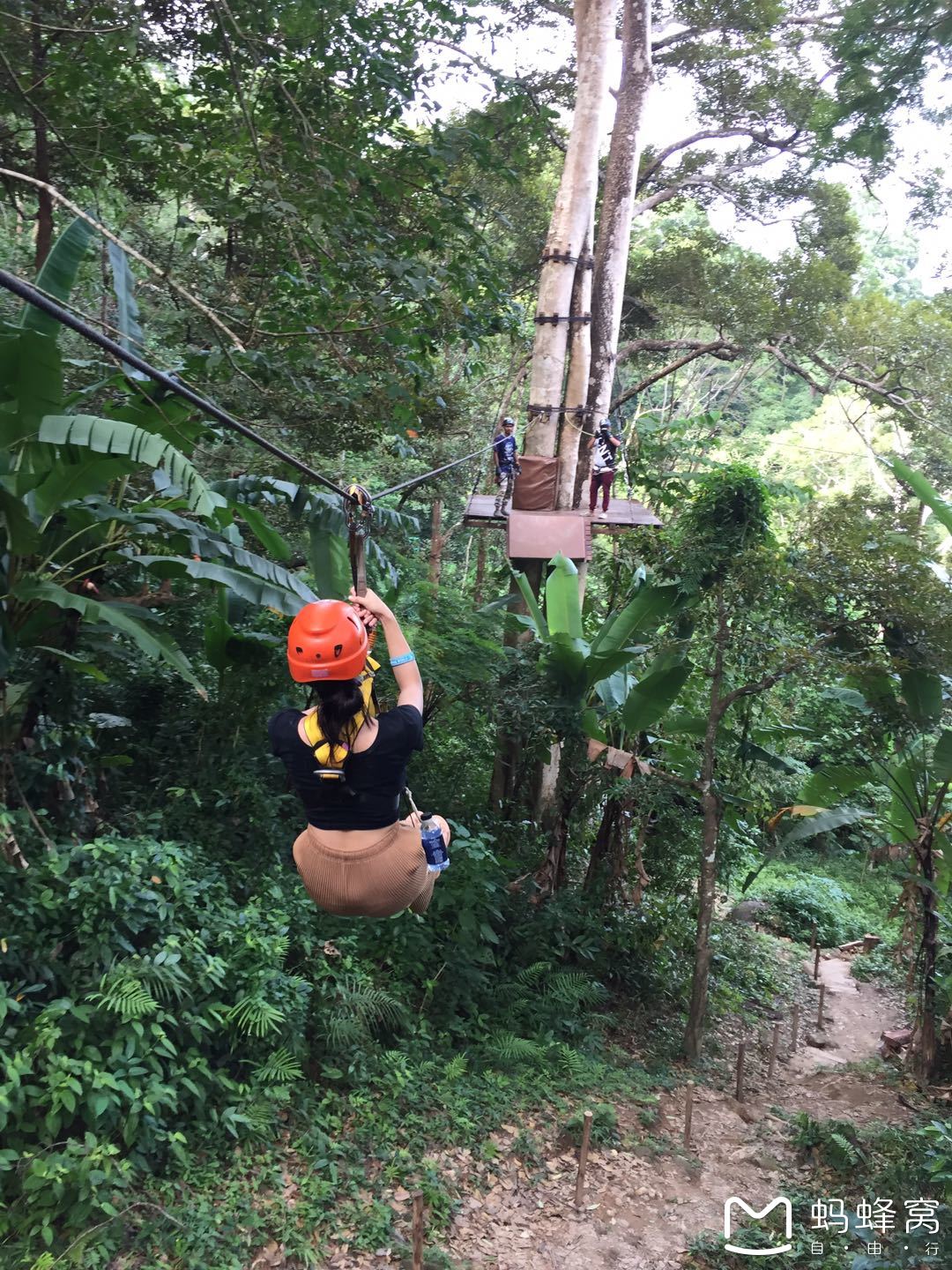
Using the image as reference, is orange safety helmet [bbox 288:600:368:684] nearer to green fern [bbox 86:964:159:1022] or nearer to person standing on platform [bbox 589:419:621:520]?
green fern [bbox 86:964:159:1022]

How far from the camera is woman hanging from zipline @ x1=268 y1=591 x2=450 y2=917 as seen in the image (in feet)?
8.18

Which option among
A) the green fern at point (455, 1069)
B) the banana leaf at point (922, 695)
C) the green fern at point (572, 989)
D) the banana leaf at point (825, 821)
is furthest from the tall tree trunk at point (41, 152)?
the banana leaf at point (825, 821)

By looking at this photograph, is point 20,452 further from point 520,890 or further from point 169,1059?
point 520,890

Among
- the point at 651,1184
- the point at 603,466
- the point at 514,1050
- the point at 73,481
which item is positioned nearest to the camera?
the point at 73,481

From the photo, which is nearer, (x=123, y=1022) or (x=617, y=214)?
(x=123, y=1022)

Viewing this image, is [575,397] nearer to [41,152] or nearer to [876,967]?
[41,152]

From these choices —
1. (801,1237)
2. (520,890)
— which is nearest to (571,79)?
(520,890)

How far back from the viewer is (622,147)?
29.6 feet

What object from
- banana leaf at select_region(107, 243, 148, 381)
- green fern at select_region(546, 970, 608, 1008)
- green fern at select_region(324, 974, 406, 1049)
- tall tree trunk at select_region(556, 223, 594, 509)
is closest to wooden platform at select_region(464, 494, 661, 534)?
tall tree trunk at select_region(556, 223, 594, 509)

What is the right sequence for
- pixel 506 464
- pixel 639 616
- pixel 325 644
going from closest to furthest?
pixel 325 644 < pixel 639 616 < pixel 506 464

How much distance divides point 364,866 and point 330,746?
1.47ft

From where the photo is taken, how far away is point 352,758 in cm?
271

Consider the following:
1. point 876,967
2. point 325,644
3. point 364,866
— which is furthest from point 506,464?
point 876,967

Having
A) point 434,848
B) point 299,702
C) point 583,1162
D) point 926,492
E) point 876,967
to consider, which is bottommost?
point 583,1162
